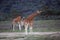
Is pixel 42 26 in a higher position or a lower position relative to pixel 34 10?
lower

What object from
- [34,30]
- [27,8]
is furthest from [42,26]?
[27,8]

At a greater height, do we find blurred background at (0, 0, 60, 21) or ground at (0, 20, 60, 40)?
blurred background at (0, 0, 60, 21)

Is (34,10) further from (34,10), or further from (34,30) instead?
(34,30)

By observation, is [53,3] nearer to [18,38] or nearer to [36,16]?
[36,16]

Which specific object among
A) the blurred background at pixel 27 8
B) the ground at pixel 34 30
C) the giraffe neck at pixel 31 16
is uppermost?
the blurred background at pixel 27 8

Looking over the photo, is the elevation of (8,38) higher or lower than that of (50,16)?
lower

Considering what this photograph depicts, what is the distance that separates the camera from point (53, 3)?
2.96m

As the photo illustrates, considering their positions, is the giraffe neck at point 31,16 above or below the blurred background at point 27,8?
below

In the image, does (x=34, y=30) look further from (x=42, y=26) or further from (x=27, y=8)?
(x=27, y=8)

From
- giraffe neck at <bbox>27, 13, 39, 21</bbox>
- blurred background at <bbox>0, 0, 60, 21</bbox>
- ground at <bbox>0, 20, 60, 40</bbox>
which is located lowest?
ground at <bbox>0, 20, 60, 40</bbox>

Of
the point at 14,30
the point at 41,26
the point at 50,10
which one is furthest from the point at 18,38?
the point at 50,10

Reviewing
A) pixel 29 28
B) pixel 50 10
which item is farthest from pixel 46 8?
pixel 29 28

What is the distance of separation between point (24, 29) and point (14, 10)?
24cm

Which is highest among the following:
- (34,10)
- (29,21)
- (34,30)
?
(34,10)
